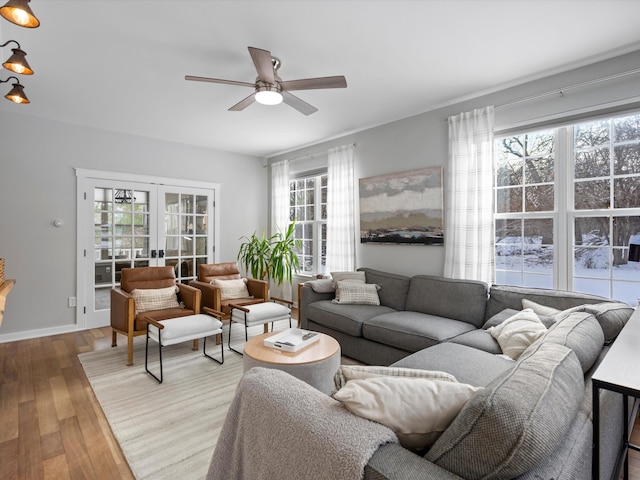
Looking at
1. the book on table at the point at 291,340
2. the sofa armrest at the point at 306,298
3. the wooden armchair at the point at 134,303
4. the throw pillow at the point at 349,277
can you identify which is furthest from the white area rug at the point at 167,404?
the throw pillow at the point at 349,277

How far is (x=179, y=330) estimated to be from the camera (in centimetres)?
300

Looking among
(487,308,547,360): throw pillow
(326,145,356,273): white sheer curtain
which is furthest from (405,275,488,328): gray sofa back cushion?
(326,145,356,273): white sheer curtain

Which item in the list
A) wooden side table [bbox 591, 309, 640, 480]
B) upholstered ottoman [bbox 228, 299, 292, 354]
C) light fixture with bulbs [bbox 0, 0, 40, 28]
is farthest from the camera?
upholstered ottoman [bbox 228, 299, 292, 354]

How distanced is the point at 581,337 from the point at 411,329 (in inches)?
56.3

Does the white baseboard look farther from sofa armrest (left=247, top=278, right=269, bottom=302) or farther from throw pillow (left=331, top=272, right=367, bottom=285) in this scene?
throw pillow (left=331, top=272, right=367, bottom=285)

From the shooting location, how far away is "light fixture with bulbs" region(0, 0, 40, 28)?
1.52m

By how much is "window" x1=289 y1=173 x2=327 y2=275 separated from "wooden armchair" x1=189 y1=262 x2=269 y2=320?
48.1 inches

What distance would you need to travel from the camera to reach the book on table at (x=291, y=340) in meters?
2.43

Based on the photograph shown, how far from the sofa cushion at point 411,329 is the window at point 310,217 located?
223 cm

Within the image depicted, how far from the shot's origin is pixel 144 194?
482cm

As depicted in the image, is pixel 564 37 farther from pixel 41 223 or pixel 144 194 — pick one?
pixel 41 223

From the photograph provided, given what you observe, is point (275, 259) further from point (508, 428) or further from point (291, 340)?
point (508, 428)

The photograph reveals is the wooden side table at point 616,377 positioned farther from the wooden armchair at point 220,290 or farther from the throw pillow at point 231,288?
the throw pillow at point 231,288

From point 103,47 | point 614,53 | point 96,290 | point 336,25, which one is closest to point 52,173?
point 96,290
